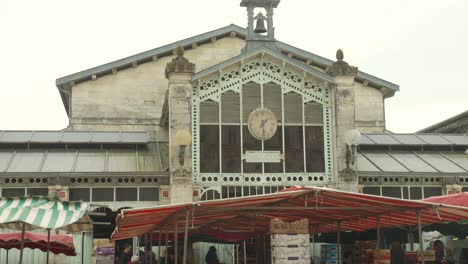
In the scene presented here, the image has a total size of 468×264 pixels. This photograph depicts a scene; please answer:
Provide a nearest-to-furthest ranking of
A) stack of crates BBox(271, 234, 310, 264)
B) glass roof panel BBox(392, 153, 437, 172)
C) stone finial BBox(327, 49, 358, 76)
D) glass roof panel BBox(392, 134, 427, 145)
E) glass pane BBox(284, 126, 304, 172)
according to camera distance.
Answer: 1. stack of crates BBox(271, 234, 310, 264)
2. glass pane BBox(284, 126, 304, 172)
3. stone finial BBox(327, 49, 358, 76)
4. glass roof panel BBox(392, 153, 437, 172)
5. glass roof panel BBox(392, 134, 427, 145)

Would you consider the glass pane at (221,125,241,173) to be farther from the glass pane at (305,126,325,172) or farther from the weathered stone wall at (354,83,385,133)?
the weathered stone wall at (354,83,385,133)

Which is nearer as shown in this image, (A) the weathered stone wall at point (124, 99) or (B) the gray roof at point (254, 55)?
(B) the gray roof at point (254, 55)

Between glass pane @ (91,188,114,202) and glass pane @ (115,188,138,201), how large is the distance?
205 millimetres

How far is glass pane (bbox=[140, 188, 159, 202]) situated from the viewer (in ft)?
93.6

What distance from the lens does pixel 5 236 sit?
22172mm

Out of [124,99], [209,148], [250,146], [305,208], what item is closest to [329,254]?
[250,146]

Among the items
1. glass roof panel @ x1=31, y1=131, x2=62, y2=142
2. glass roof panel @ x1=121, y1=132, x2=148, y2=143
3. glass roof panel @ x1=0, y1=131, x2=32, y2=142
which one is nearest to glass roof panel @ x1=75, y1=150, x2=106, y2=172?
glass roof panel @ x1=121, y1=132, x2=148, y2=143

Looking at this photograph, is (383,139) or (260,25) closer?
(260,25)

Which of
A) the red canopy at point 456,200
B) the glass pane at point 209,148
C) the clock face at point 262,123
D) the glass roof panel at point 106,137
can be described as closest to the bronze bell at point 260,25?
the clock face at point 262,123

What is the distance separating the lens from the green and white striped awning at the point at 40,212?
589 inches

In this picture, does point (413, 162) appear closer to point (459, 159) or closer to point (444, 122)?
point (459, 159)

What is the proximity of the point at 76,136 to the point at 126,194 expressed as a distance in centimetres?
554

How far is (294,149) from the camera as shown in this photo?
28844 mm

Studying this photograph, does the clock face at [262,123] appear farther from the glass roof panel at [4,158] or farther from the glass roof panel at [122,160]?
the glass roof panel at [4,158]
